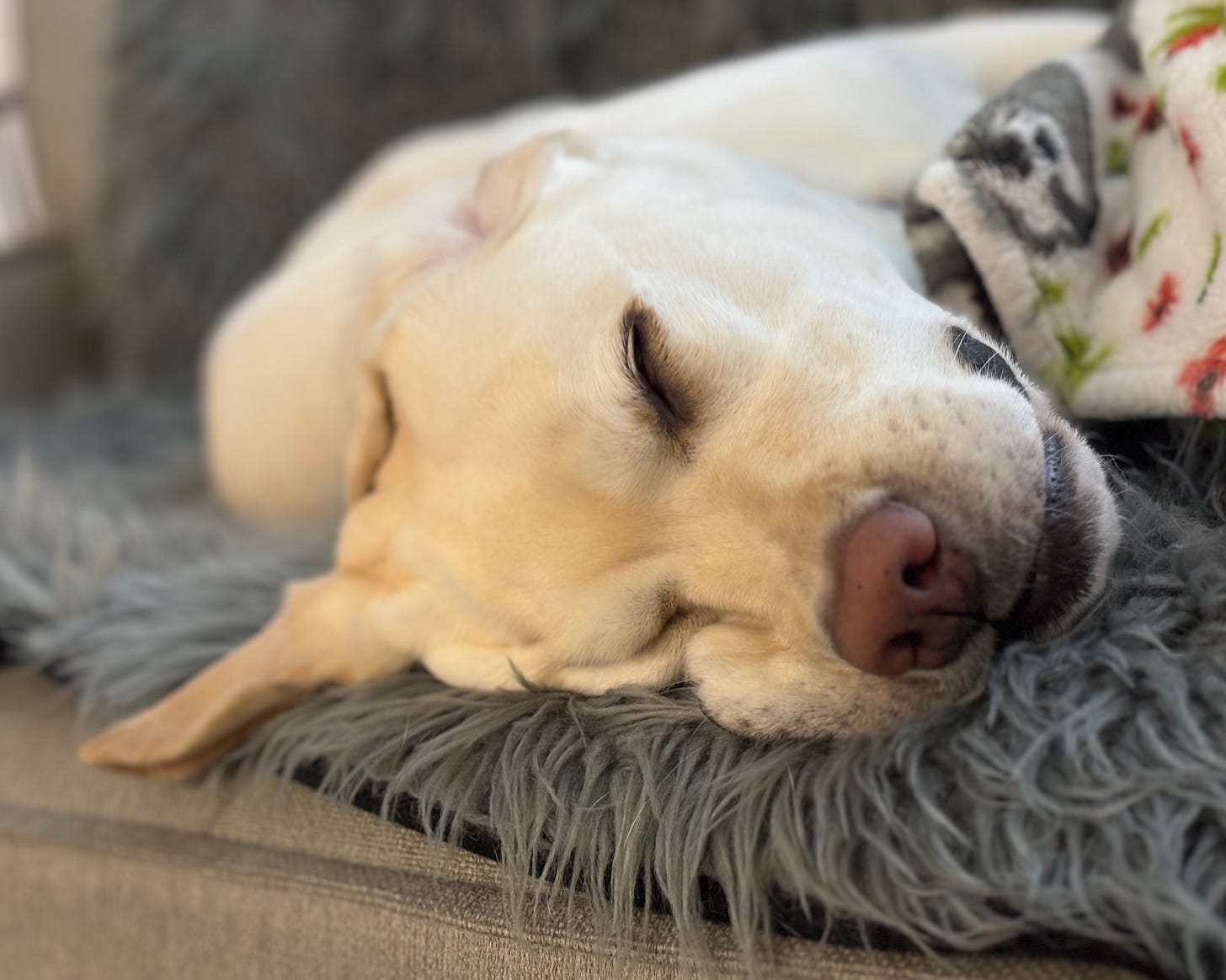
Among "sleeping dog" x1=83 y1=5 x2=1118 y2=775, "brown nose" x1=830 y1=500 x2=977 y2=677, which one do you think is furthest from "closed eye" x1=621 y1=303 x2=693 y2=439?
"brown nose" x1=830 y1=500 x2=977 y2=677

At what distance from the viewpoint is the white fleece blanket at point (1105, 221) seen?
94 cm

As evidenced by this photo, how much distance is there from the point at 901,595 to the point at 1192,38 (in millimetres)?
616

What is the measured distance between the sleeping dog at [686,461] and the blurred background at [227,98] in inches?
39.7

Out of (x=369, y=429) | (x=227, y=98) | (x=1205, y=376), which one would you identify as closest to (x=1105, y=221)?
(x=1205, y=376)

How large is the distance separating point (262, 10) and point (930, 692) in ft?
7.14

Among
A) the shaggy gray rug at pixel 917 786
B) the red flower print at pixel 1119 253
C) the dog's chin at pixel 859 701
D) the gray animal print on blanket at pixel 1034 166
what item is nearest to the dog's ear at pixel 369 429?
the shaggy gray rug at pixel 917 786

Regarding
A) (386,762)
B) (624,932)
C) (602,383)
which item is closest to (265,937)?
(386,762)

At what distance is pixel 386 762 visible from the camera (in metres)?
0.98

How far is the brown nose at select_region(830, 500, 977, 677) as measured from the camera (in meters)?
0.77

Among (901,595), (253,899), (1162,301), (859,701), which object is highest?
(1162,301)

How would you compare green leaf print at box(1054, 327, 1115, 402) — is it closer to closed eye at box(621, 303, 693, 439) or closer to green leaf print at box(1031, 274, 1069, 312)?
green leaf print at box(1031, 274, 1069, 312)

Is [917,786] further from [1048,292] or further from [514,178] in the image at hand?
[514,178]

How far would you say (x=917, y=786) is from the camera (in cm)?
75

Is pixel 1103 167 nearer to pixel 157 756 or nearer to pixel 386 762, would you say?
pixel 386 762
